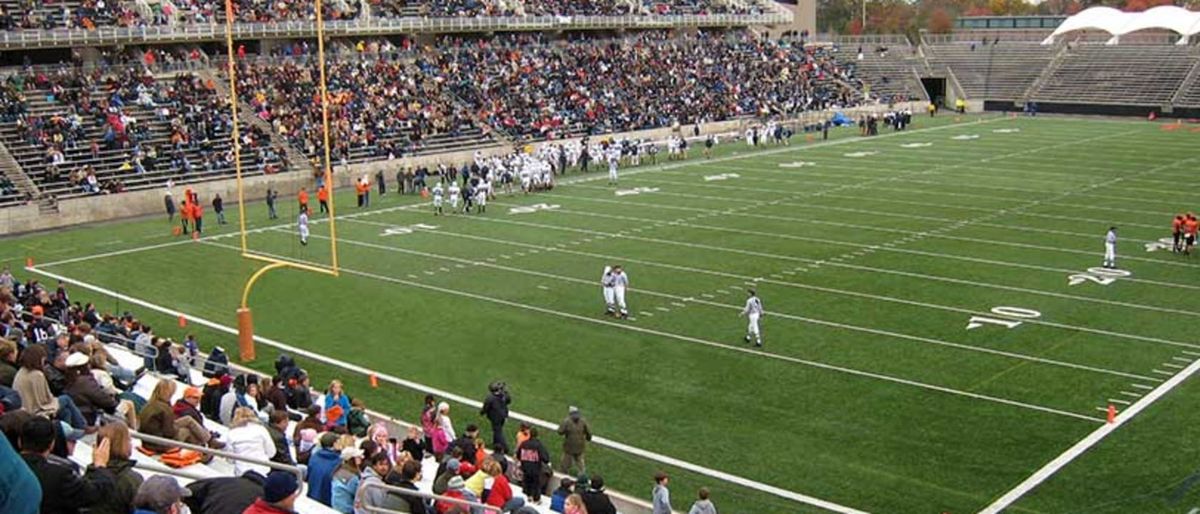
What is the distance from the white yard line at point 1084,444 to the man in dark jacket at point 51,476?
27.4ft

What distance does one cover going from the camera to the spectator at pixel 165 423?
8.46 m

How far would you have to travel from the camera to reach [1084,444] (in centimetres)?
1284

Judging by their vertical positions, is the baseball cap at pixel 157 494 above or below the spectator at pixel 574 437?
above

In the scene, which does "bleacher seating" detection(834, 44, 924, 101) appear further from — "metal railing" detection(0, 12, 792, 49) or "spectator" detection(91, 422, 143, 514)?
"spectator" detection(91, 422, 143, 514)

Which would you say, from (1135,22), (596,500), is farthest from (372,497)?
(1135,22)

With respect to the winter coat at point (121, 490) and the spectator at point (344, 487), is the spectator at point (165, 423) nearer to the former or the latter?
the spectator at point (344, 487)

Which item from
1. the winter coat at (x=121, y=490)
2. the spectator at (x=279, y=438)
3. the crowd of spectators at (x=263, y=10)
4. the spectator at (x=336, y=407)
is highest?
the crowd of spectators at (x=263, y=10)

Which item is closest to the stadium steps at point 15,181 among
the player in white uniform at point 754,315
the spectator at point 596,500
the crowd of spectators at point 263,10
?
the crowd of spectators at point 263,10

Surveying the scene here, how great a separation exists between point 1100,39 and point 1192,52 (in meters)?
9.99

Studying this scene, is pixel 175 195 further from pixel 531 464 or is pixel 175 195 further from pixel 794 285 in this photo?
pixel 531 464

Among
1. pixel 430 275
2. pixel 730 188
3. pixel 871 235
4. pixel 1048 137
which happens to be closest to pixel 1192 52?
pixel 1048 137

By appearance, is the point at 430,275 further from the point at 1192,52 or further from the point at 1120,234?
the point at 1192,52

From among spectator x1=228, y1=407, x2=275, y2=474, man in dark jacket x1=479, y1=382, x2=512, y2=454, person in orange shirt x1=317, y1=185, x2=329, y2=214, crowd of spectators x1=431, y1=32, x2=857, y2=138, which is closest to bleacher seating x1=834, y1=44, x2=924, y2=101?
crowd of spectators x1=431, y1=32, x2=857, y2=138

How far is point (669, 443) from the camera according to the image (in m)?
13.2
